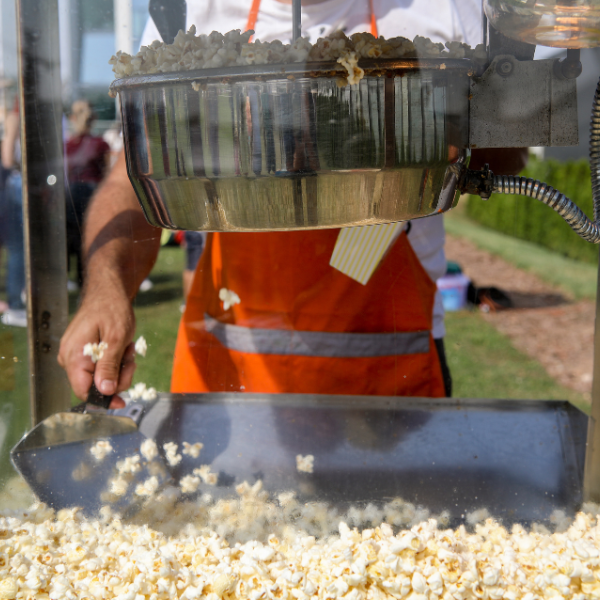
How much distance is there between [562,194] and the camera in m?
0.62

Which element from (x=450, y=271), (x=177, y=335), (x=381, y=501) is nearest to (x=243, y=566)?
(x=381, y=501)

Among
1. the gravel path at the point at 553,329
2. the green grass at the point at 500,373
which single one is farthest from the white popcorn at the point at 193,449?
the green grass at the point at 500,373

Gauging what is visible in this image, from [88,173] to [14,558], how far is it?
0.62m

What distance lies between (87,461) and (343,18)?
81cm

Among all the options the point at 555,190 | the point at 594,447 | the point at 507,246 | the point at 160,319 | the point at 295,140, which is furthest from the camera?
the point at 507,246

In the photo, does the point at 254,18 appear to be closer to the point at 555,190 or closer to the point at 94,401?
the point at 555,190

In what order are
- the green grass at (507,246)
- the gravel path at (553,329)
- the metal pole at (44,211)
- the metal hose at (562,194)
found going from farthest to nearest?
the gravel path at (553,329), the green grass at (507,246), the metal pole at (44,211), the metal hose at (562,194)

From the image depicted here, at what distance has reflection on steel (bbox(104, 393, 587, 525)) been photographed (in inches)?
33.7

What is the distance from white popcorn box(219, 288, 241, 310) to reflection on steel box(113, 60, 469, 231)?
0.58 m

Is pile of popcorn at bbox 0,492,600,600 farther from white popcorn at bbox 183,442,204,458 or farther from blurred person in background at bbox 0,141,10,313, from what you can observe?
blurred person in background at bbox 0,141,10,313

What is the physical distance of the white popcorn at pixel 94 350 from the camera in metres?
0.97

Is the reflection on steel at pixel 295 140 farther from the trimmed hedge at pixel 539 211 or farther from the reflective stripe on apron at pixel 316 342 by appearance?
the reflective stripe on apron at pixel 316 342

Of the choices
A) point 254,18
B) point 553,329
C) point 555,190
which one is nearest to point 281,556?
point 555,190

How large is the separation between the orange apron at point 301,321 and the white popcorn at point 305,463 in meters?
0.21
